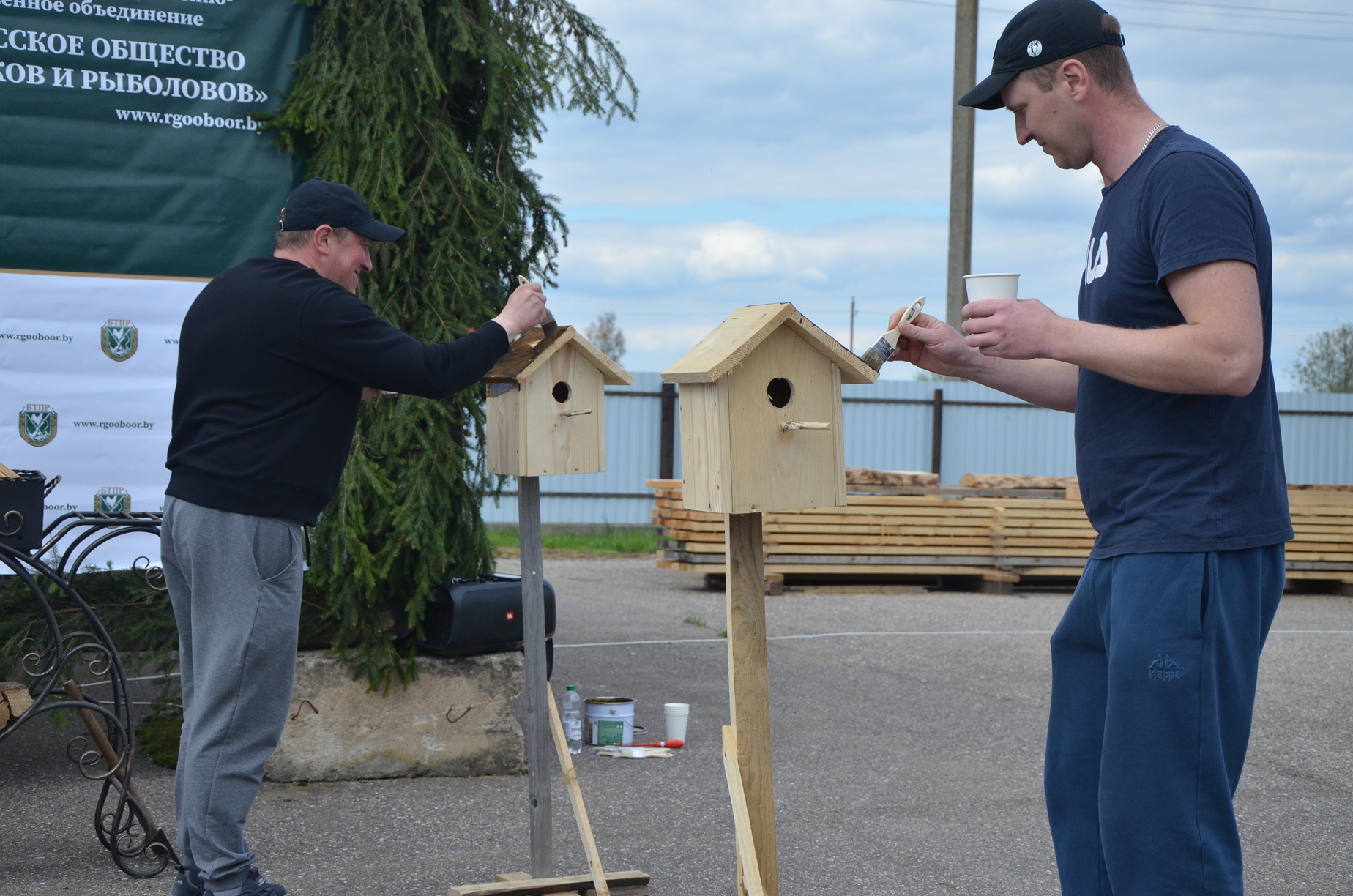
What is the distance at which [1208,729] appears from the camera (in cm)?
212

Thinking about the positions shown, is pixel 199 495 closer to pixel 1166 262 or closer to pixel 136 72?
pixel 1166 262

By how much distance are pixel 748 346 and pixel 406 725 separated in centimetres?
306

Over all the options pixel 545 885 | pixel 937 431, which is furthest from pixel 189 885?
pixel 937 431

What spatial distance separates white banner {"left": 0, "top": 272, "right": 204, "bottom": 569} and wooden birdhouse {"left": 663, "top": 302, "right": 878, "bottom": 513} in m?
3.22

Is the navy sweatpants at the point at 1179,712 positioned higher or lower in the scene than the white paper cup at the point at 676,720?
higher

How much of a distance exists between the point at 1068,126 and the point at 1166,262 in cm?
40

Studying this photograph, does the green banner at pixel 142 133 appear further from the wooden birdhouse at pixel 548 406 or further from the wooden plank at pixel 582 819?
the wooden plank at pixel 582 819

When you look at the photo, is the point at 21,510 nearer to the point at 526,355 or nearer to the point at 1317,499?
the point at 526,355

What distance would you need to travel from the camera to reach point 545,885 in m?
3.58

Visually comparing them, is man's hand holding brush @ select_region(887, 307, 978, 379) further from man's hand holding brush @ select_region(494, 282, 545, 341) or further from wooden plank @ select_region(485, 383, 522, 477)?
wooden plank @ select_region(485, 383, 522, 477)

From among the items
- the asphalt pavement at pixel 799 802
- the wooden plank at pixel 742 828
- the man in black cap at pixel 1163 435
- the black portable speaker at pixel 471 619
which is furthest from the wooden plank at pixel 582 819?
the man in black cap at pixel 1163 435

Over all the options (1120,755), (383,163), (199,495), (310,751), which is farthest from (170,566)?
(1120,755)

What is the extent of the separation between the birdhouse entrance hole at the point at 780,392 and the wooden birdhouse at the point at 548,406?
824 mm

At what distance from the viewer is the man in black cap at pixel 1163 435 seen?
6.90 feet
